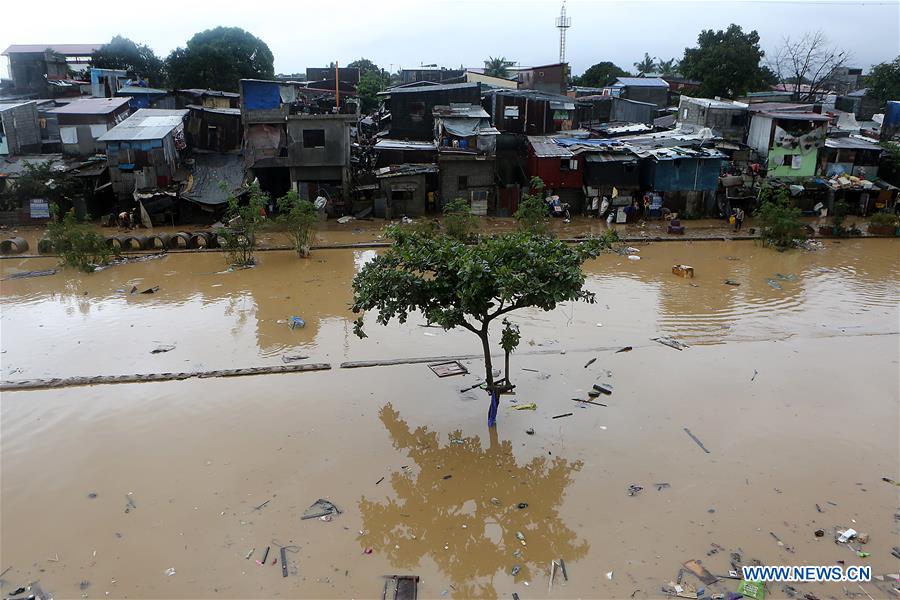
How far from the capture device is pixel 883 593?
5.88 meters

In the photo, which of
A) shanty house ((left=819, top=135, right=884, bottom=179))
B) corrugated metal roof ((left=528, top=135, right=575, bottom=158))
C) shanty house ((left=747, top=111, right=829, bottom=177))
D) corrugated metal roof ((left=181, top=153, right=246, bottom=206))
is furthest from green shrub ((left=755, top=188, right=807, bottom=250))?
corrugated metal roof ((left=181, top=153, right=246, bottom=206))

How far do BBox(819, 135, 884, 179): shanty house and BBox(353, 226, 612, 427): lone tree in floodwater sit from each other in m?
23.1

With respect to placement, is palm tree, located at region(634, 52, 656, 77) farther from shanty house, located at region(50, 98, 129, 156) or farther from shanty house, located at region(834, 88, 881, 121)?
shanty house, located at region(50, 98, 129, 156)

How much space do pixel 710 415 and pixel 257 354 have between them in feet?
26.6

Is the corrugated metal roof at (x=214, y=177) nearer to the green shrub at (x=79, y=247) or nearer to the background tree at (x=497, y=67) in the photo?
the green shrub at (x=79, y=247)

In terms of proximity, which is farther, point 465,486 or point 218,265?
point 218,265

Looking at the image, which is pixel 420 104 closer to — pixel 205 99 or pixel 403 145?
pixel 403 145

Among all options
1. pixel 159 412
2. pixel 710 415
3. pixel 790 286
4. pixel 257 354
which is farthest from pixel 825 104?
pixel 159 412

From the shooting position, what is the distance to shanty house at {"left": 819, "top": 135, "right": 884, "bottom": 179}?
25719mm

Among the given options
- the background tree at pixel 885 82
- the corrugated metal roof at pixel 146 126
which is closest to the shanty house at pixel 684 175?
the background tree at pixel 885 82

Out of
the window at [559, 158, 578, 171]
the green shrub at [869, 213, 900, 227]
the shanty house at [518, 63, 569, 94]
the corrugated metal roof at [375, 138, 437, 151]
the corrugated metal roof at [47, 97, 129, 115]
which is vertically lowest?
the green shrub at [869, 213, 900, 227]

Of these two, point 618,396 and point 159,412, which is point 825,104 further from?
point 159,412

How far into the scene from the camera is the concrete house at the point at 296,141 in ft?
76.7

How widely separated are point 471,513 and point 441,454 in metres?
1.28
